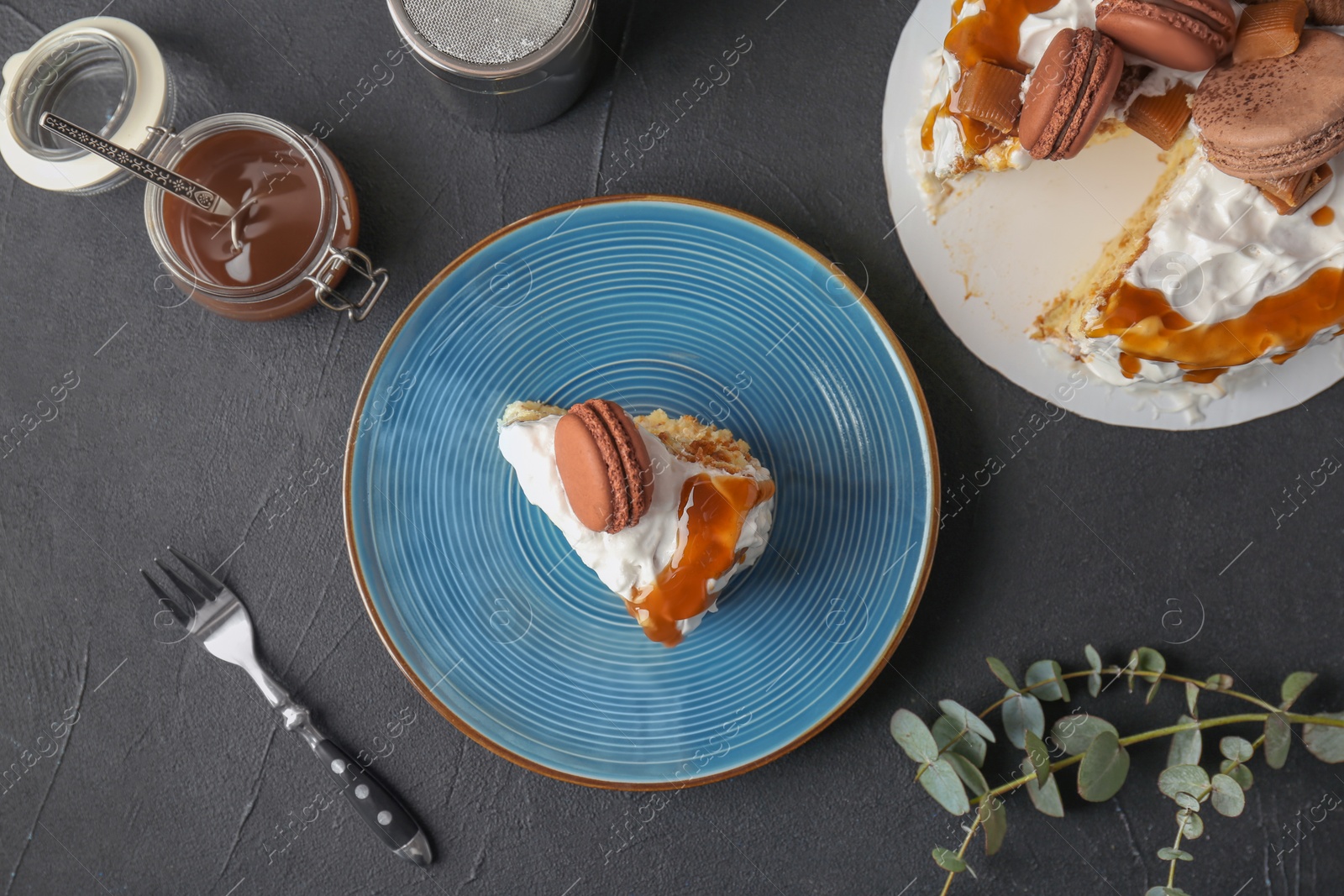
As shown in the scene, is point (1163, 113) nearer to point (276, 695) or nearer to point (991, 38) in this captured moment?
point (991, 38)

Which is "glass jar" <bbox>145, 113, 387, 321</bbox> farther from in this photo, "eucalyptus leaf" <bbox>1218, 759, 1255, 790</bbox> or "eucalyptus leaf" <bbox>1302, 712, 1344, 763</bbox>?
"eucalyptus leaf" <bbox>1302, 712, 1344, 763</bbox>

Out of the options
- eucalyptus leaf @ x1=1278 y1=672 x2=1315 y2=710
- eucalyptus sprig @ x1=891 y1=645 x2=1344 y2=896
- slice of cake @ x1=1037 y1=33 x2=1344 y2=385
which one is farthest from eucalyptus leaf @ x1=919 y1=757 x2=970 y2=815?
slice of cake @ x1=1037 y1=33 x2=1344 y2=385

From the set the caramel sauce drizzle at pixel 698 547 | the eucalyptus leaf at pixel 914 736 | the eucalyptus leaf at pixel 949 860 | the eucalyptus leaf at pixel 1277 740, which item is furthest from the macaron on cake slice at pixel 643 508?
the eucalyptus leaf at pixel 1277 740

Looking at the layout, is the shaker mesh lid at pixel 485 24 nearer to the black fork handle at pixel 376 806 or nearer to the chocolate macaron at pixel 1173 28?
the chocolate macaron at pixel 1173 28

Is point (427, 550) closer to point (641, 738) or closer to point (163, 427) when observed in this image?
point (641, 738)

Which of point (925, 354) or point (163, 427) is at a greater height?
point (163, 427)

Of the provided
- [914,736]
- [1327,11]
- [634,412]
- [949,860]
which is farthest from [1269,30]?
[949,860]

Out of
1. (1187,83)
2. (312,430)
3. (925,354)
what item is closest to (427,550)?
(312,430)
